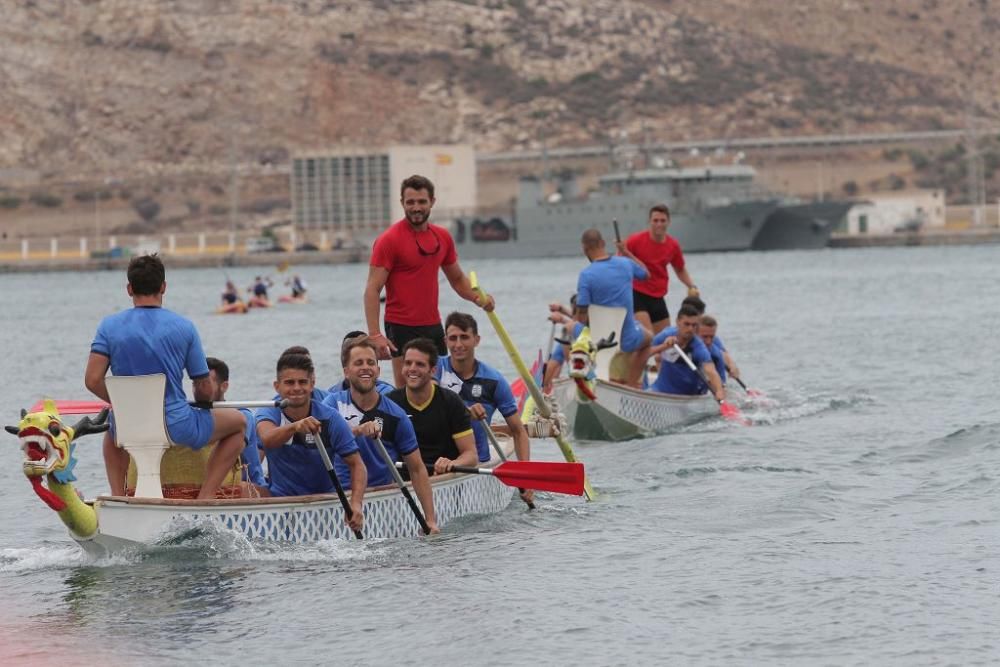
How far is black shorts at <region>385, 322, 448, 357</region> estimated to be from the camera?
1670 cm

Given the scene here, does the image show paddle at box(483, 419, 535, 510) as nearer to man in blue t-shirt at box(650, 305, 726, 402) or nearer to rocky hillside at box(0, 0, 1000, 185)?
man in blue t-shirt at box(650, 305, 726, 402)

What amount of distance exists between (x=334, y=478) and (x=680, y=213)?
10799cm

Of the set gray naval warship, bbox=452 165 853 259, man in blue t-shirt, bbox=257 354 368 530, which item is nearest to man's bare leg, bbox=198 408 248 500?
man in blue t-shirt, bbox=257 354 368 530

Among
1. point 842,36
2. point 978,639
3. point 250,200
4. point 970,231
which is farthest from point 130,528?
point 842,36

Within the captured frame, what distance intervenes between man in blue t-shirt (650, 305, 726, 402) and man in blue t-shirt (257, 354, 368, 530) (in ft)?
26.6

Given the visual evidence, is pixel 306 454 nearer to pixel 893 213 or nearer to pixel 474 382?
pixel 474 382

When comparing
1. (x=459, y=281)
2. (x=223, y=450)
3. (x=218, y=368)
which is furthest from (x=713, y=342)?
(x=223, y=450)

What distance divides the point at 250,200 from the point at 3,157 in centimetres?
2165

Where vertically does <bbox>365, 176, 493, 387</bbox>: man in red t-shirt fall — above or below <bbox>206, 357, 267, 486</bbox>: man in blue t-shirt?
above

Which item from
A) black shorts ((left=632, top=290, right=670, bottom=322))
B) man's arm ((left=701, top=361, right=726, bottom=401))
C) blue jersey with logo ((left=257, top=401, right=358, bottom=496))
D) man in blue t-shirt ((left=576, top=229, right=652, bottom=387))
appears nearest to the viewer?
blue jersey with logo ((left=257, top=401, right=358, bottom=496))

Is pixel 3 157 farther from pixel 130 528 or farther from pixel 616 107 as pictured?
pixel 130 528

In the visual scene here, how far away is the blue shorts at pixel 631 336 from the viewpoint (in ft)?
73.0

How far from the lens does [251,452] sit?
47.9 ft

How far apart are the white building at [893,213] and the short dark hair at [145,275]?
122989mm
